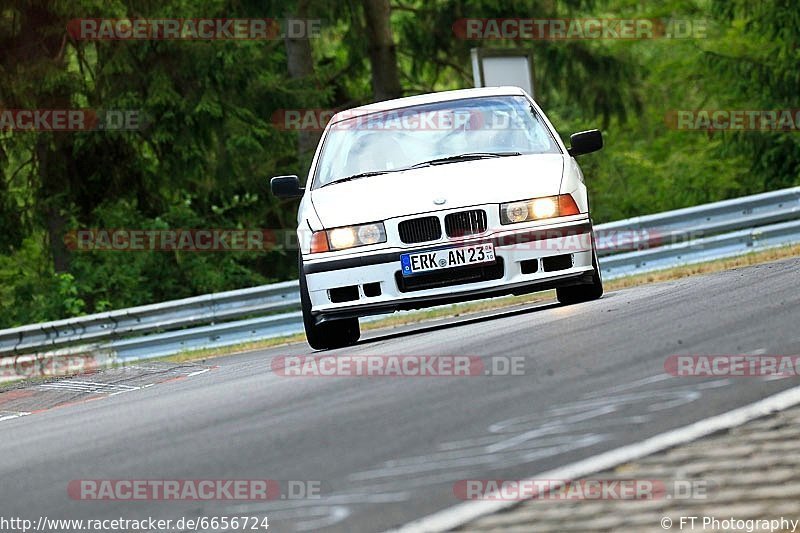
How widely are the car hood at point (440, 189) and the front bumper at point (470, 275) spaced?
251 millimetres

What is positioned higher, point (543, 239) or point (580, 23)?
point (580, 23)

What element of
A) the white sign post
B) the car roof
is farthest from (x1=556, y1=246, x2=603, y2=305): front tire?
the white sign post

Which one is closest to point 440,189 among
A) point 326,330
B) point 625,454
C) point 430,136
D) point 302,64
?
point 430,136

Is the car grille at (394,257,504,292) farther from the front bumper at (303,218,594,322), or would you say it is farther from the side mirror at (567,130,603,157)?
the side mirror at (567,130,603,157)

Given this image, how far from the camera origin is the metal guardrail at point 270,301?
54.6 feet

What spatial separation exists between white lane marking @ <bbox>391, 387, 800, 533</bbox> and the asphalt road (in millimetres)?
87

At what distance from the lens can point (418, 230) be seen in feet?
33.4

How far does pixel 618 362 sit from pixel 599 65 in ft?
67.4

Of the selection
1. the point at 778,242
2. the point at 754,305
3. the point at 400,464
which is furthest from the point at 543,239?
the point at 778,242

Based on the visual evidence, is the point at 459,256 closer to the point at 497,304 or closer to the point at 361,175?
the point at 361,175

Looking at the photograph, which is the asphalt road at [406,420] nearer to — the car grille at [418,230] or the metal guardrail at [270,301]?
the car grille at [418,230]

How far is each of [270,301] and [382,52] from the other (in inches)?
440

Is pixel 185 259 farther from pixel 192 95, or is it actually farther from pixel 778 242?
pixel 778 242

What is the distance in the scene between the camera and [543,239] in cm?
1024
